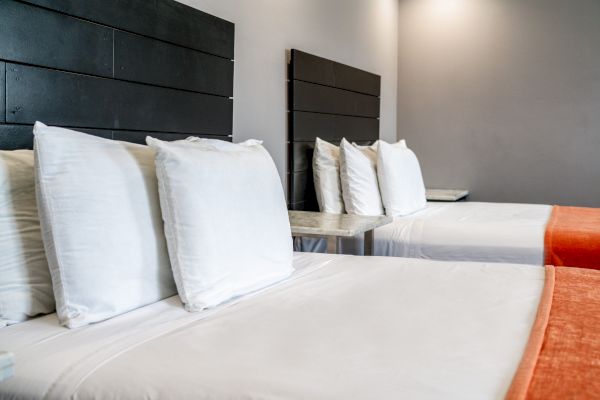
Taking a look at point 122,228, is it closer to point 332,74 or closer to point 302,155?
point 302,155

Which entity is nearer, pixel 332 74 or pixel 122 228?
pixel 122 228

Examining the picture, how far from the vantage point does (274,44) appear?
3.18 metres

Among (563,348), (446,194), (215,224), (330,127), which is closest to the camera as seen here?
(563,348)

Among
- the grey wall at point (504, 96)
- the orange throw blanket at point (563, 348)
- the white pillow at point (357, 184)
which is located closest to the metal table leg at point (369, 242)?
the white pillow at point (357, 184)

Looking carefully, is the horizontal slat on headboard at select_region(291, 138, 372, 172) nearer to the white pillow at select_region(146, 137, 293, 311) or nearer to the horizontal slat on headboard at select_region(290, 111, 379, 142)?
the horizontal slat on headboard at select_region(290, 111, 379, 142)

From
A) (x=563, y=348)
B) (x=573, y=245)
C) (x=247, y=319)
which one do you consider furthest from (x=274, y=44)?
(x=563, y=348)

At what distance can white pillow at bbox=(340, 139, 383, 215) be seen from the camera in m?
3.29

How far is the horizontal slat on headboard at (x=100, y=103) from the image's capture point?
1700 millimetres

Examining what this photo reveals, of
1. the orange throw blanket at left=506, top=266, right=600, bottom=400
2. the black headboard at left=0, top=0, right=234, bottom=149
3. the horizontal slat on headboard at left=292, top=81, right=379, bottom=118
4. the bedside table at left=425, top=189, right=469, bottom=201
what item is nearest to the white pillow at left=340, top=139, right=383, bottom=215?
the horizontal slat on headboard at left=292, top=81, right=379, bottom=118

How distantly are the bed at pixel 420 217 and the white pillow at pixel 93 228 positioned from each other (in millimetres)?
1654

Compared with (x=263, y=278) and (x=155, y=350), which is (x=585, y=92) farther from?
(x=155, y=350)

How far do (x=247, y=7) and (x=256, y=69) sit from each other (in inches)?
11.7

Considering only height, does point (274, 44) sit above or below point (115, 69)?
above

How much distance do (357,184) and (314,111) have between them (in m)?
0.55
